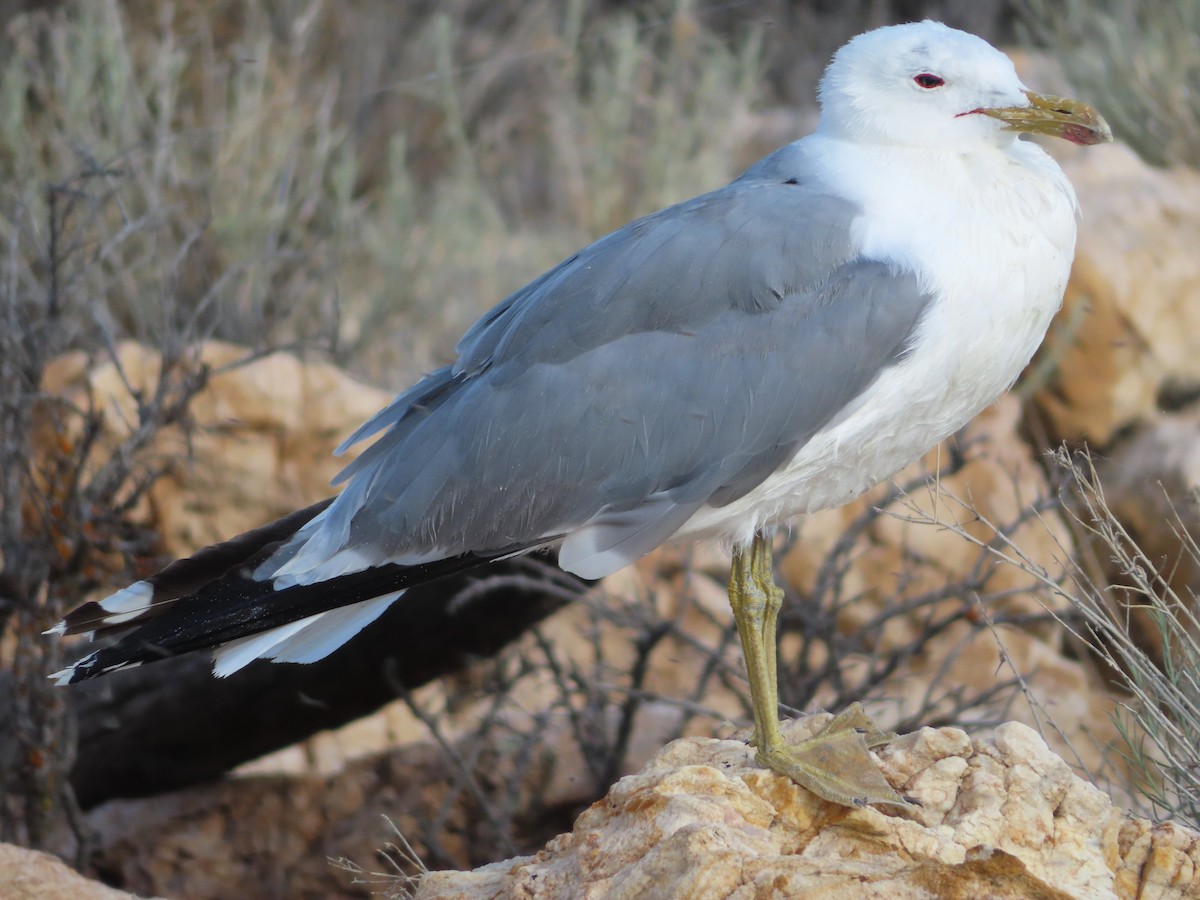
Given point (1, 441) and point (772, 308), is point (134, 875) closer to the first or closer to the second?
point (1, 441)

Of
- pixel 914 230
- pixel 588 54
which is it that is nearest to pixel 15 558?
pixel 914 230

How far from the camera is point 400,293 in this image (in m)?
7.27

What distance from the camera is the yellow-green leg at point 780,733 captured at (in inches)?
100

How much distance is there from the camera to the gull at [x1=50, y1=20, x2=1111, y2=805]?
2877 millimetres

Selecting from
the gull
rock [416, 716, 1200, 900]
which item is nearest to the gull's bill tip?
the gull

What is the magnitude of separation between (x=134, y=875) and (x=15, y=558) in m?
1.01

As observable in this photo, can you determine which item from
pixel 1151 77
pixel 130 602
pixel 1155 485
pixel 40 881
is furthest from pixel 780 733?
pixel 1151 77

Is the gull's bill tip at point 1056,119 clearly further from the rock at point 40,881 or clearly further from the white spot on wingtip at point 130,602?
the rock at point 40,881

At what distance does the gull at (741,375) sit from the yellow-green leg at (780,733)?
0.01 m

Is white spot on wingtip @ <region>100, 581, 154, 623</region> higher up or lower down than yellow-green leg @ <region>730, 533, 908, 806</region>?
higher up

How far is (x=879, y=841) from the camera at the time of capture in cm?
243

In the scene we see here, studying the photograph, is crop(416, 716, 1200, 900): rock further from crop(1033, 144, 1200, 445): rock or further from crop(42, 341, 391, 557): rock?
crop(1033, 144, 1200, 445): rock

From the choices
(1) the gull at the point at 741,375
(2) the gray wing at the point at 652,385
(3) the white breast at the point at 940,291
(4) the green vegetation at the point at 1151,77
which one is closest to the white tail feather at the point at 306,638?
(1) the gull at the point at 741,375

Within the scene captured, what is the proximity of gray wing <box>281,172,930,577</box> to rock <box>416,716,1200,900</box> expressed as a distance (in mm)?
535
